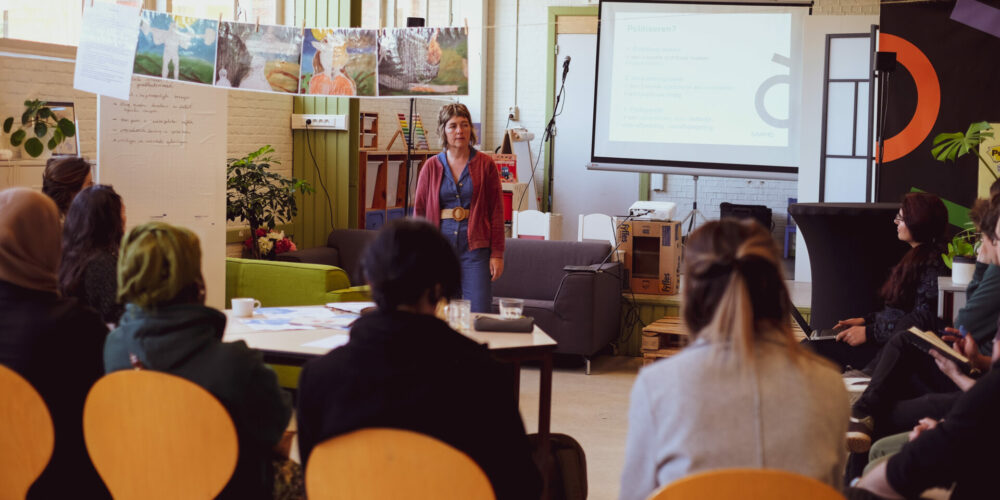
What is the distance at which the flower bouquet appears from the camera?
21.4 ft

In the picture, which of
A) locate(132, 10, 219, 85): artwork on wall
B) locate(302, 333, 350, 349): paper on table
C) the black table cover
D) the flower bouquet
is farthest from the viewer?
the flower bouquet

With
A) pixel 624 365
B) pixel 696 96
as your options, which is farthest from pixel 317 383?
pixel 696 96

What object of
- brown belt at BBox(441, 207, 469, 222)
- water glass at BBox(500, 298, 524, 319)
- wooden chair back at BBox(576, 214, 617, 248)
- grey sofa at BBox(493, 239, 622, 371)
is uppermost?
brown belt at BBox(441, 207, 469, 222)

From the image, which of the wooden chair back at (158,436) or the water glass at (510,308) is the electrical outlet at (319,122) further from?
the wooden chair back at (158,436)

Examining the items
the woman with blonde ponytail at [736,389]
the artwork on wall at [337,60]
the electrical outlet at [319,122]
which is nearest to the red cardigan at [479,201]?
the artwork on wall at [337,60]

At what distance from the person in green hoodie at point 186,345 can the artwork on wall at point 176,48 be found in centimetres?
288

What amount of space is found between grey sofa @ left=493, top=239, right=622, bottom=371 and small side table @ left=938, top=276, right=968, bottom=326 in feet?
7.51

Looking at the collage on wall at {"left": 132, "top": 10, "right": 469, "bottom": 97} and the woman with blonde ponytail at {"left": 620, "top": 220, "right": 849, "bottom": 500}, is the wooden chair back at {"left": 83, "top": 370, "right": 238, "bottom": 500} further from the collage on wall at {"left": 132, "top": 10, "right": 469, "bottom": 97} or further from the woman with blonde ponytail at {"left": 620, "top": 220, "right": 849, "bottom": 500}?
the collage on wall at {"left": 132, "top": 10, "right": 469, "bottom": 97}

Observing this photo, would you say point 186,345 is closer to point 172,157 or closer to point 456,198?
point 456,198

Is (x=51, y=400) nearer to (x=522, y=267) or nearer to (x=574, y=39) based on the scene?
(x=522, y=267)

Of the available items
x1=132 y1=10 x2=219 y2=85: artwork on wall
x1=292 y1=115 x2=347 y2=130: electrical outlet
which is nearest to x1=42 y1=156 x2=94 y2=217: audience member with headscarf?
x1=132 y1=10 x2=219 y2=85: artwork on wall

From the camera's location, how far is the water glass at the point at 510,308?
3605 millimetres

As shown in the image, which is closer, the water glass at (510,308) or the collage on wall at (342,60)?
the water glass at (510,308)

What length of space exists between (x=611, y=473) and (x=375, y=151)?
5.39 m
